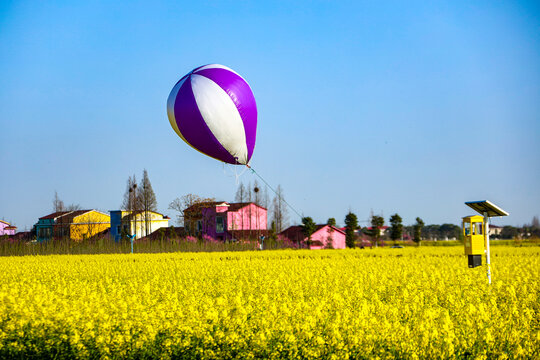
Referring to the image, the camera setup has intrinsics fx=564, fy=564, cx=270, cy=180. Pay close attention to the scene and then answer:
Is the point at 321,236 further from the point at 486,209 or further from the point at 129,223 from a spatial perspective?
the point at 486,209

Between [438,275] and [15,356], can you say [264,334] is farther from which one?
[438,275]

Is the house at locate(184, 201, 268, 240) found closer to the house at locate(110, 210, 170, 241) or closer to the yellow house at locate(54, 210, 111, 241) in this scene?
the house at locate(110, 210, 170, 241)

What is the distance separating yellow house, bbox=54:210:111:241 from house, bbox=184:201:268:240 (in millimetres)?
12444

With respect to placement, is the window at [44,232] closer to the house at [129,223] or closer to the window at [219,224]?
the house at [129,223]

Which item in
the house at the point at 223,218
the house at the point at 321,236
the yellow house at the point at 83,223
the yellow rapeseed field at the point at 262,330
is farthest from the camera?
the yellow house at the point at 83,223

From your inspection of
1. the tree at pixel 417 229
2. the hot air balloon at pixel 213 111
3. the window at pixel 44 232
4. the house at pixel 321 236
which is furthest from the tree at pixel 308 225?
the hot air balloon at pixel 213 111

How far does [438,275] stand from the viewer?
1227cm

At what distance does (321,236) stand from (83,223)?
25.4 meters

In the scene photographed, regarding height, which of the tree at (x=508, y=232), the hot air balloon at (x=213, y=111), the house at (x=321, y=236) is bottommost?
the tree at (x=508, y=232)

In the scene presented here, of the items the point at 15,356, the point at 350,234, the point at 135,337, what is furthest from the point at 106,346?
the point at 350,234

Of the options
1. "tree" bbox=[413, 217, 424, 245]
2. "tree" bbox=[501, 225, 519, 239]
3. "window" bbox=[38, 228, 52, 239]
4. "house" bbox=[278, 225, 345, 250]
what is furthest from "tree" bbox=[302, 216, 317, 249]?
"tree" bbox=[501, 225, 519, 239]

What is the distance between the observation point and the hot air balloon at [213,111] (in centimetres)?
1040

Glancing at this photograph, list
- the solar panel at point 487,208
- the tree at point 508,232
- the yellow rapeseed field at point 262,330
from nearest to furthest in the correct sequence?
the yellow rapeseed field at point 262,330, the solar panel at point 487,208, the tree at point 508,232

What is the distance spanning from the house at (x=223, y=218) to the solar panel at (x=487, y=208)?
4039 cm
